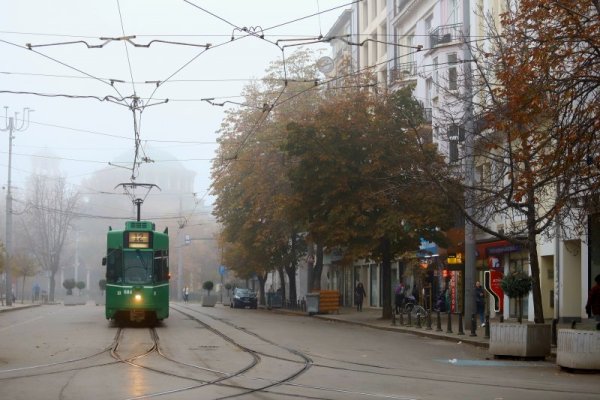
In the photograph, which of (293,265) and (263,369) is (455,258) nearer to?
(293,265)

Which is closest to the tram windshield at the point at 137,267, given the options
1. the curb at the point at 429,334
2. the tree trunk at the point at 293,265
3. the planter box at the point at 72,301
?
the curb at the point at 429,334

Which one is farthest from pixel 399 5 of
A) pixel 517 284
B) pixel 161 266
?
pixel 517 284

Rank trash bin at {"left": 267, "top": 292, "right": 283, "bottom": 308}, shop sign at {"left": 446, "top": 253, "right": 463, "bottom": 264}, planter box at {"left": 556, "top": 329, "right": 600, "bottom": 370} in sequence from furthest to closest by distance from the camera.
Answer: trash bin at {"left": 267, "top": 292, "right": 283, "bottom": 308} → shop sign at {"left": 446, "top": 253, "right": 463, "bottom": 264} → planter box at {"left": 556, "top": 329, "right": 600, "bottom": 370}

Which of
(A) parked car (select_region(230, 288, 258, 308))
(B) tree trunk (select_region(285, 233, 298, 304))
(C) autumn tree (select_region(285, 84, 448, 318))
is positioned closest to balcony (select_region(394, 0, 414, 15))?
(B) tree trunk (select_region(285, 233, 298, 304))

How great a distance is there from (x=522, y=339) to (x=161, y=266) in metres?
15.5

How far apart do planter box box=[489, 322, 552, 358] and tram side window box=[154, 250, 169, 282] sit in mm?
14367

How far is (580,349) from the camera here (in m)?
18.0

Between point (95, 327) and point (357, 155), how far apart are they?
12.6 meters

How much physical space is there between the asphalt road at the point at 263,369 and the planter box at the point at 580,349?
267 mm

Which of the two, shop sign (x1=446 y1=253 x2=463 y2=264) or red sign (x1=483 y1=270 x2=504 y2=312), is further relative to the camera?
shop sign (x1=446 y1=253 x2=463 y2=264)

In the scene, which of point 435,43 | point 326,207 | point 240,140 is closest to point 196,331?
point 326,207

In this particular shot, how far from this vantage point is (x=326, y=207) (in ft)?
125

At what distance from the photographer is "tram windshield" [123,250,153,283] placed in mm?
31750

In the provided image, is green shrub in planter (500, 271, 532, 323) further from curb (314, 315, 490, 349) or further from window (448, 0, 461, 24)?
window (448, 0, 461, 24)
